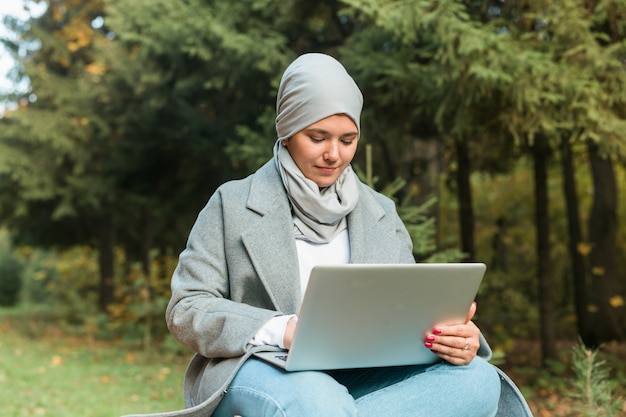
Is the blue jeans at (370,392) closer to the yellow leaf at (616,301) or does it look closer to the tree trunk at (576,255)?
the tree trunk at (576,255)

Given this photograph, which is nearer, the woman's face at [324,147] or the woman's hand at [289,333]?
the woman's hand at [289,333]

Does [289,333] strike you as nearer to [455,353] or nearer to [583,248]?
[455,353]

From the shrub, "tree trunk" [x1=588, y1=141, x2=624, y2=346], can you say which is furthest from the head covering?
the shrub

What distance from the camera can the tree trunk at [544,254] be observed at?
25.0ft

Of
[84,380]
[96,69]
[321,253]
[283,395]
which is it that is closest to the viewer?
[283,395]

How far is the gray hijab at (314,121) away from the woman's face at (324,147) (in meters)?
0.02

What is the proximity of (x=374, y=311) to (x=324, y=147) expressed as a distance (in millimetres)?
547

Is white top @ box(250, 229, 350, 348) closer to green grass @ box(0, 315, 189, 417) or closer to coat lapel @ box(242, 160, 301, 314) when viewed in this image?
coat lapel @ box(242, 160, 301, 314)

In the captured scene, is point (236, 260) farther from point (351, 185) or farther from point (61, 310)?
point (61, 310)

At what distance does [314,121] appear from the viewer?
7.34 ft

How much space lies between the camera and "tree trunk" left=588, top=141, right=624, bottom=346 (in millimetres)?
8562

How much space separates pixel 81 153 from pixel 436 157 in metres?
4.87

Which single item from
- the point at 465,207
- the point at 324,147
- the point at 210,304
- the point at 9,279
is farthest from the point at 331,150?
the point at 9,279

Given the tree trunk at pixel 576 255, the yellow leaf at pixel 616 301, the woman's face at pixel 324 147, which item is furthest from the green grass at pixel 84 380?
the yellow leaf at pixel 616 301
